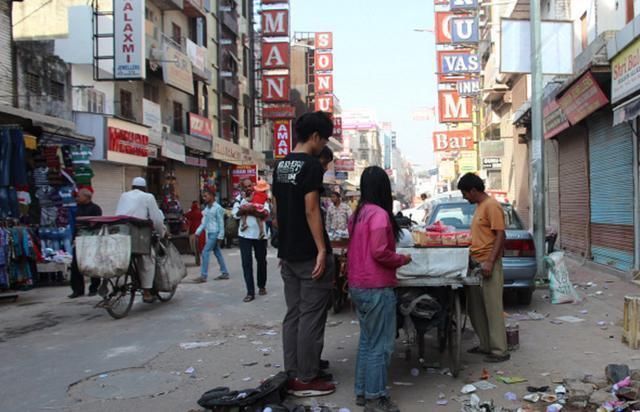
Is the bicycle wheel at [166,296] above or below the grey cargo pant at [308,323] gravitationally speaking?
below

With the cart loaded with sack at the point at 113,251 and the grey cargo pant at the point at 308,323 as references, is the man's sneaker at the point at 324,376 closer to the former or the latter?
the grey cargo pant at the point at 308,323

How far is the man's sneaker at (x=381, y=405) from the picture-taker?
4199mm

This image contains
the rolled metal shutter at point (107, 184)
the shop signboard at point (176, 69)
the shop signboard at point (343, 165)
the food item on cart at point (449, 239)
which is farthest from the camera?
the shop signboard at point (343, 165)

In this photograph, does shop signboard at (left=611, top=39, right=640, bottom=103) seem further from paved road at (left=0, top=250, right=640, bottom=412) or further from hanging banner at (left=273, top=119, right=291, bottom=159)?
hanging banner at (left=273, top=119, right=291, bottom=159)

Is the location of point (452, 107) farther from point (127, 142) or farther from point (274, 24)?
point (127, 142)

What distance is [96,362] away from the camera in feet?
19.0

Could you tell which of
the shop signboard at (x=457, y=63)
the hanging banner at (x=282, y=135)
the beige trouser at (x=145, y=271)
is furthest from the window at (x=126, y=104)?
the shop signboard at (x=457, y=63)

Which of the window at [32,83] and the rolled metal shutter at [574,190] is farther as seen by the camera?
the window at [32,83]

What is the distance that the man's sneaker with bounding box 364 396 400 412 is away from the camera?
4.20m

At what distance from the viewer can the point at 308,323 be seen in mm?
4680

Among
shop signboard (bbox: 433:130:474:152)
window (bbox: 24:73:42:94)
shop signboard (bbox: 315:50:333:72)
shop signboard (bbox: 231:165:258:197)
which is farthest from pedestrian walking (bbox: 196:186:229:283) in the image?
shop signboard (bbox: 315:50:333:72)

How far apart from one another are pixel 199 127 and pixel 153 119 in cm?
472

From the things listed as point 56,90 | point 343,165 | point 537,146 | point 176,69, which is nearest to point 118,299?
point 537,146

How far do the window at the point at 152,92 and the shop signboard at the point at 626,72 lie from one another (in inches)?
733
